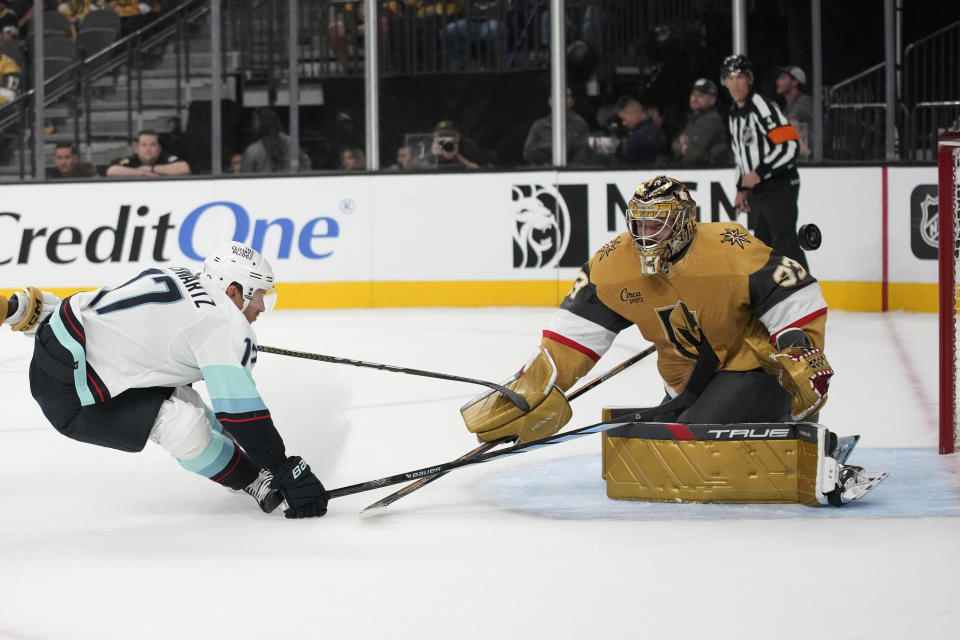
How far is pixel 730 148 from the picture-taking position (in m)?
8.23

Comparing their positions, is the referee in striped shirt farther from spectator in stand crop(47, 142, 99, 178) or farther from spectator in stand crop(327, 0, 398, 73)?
spectator in stand crop(47, 142, 99, 178)

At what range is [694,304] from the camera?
3.37 m

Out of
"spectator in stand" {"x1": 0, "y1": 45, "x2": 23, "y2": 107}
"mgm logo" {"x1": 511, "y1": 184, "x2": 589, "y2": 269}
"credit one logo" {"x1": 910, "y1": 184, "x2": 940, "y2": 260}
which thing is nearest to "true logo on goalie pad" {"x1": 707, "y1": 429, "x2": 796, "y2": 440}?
"credit one logo" {"x1": 910, "y1": 184, "x2": 940, "y2": 260}

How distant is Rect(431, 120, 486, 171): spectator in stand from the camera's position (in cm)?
857

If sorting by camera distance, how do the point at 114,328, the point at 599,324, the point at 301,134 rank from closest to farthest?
the point at 114,328 → the point at 599,324 → the point at 301,134

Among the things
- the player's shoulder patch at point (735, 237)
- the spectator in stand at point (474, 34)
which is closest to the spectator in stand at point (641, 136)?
the spectator in stand at point (474, 34)

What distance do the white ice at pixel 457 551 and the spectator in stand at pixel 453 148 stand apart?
401cm

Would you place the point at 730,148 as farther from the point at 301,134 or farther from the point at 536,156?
the point at 301,134

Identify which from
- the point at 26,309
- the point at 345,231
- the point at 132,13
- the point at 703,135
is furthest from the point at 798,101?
the point at 26,309

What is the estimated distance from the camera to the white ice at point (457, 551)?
2.45 m

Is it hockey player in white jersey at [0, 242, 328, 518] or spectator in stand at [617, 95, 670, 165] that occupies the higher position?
spectator in stand at [617, 95, 670, 165]

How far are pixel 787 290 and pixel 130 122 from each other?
6494 millimetres

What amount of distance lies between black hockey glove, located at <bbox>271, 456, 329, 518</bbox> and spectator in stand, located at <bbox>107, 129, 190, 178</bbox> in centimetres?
567

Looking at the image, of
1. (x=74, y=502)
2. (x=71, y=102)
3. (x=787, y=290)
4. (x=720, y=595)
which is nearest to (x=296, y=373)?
(x=74, y=502)
